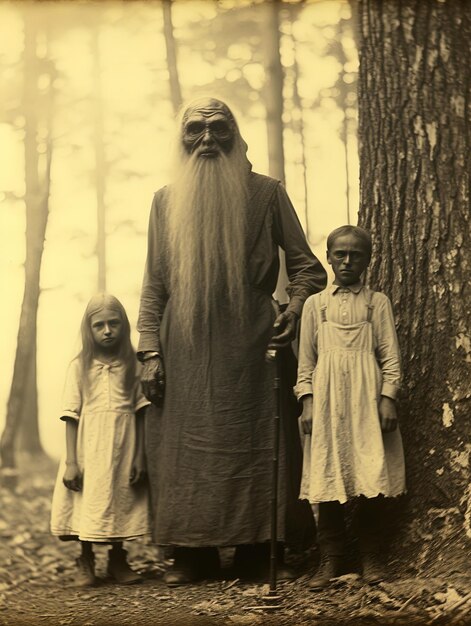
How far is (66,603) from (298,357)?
61.0 inches

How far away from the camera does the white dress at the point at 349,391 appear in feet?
13.5

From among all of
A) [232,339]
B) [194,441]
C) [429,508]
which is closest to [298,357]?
[232,339]

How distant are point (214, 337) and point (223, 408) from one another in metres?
0.34

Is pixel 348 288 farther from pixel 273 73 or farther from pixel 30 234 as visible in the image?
pixel 30 234

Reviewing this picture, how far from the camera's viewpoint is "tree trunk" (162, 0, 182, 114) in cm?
476

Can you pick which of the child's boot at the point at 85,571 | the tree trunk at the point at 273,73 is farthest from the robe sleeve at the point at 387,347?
the child's boot at the point at 85,571

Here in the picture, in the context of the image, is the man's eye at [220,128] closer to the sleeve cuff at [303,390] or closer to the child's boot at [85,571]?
the sleeve cuff at [303,390]

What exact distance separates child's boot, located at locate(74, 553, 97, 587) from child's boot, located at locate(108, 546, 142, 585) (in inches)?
3.3

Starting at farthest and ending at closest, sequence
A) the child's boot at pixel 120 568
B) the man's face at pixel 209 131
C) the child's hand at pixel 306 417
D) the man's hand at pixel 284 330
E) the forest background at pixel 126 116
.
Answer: the forest background at pixel 126 116 < the man's face at pixel 209 131 < the child's boot at pixel 120 568 < the man's hand at pixel 284 330 < the child's hand at pixel 306 417

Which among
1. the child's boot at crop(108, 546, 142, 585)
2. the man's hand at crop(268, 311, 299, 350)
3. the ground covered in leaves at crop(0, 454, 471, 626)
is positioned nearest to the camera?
the ground covered in leaves at crop(0, 454, 471, 626)

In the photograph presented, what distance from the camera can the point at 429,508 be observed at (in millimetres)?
4289

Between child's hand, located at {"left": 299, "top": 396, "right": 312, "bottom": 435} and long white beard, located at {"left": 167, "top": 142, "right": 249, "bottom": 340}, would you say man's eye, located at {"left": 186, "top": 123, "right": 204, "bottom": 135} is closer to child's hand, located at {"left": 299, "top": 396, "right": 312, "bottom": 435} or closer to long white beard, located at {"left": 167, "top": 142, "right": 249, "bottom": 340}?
long white beard, located at {"left": 167, "top": 142, "right": 249, "bottom": 340}

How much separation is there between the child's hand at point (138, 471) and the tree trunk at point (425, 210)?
123 centimetres

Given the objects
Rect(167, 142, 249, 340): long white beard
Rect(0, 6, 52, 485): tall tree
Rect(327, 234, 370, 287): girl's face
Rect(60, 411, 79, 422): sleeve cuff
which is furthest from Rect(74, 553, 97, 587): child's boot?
Rect(327, 234, 370, 287): girl's face
